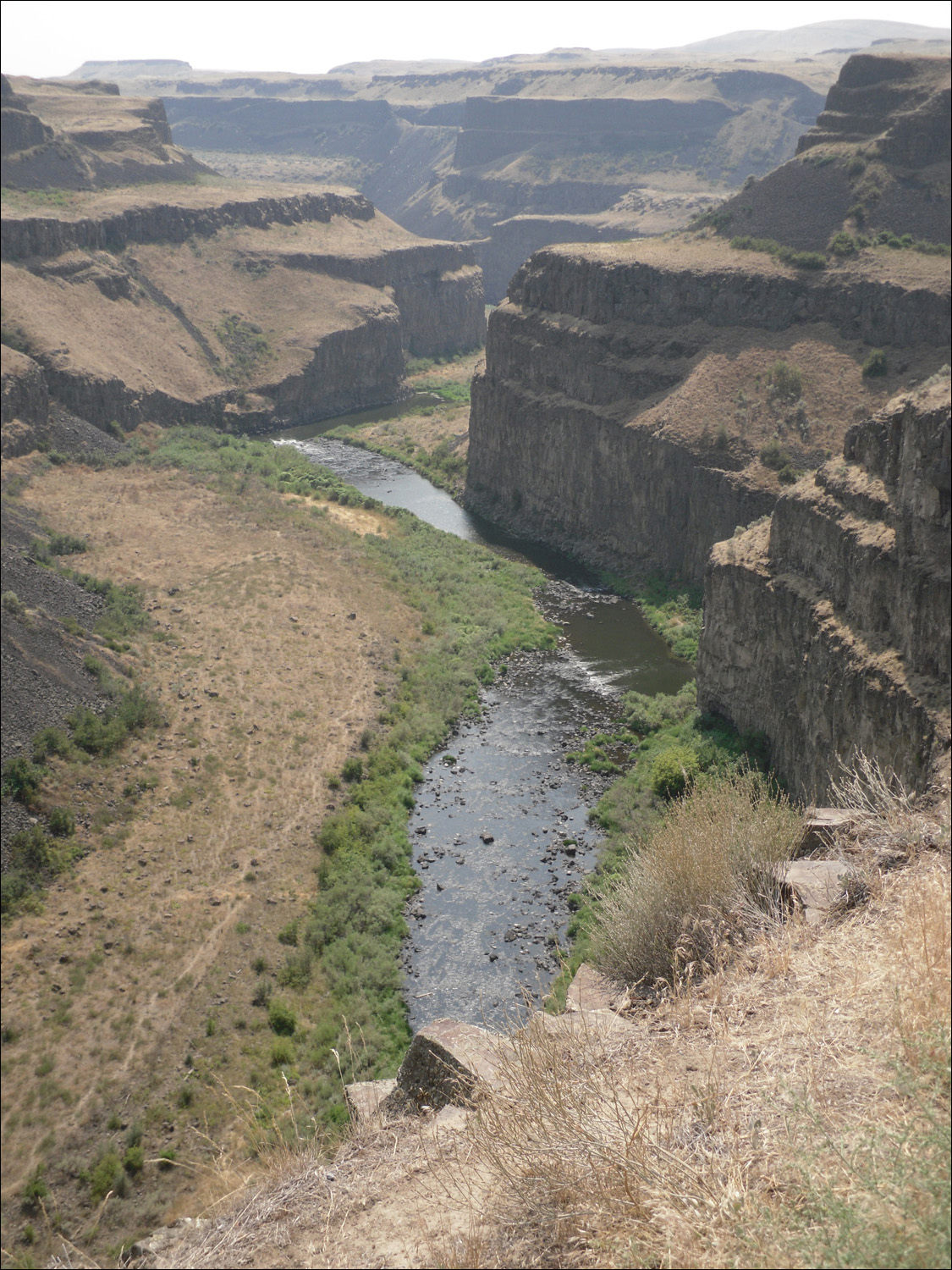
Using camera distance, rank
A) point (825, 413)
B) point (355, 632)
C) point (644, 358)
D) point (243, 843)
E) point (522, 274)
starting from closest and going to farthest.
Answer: point (243, 843), point (355, 632), point (825, 413), point (644, 358), point (522, 274)

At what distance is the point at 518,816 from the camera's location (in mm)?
36312

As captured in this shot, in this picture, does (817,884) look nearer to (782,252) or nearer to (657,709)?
(657,709)

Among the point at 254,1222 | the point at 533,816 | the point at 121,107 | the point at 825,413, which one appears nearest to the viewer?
the point at 254,1222

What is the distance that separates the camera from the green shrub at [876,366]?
54031mm

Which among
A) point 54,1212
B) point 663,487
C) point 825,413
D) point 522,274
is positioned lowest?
point 54,1212

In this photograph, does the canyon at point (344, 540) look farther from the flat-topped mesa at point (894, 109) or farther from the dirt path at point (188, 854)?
the flat-topped mesa at point (894, 109)

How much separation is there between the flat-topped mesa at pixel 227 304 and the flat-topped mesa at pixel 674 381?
3133 cm

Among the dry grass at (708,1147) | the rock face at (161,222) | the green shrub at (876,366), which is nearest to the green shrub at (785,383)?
the green shrub at (876,366)

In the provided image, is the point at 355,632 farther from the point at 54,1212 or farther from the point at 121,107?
the point at 121,107

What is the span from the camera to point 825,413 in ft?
177

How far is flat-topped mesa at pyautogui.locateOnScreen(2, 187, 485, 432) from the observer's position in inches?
3273

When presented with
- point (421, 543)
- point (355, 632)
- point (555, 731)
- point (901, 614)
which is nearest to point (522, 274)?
point (421, 543)

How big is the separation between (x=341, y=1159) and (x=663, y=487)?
4957 cm

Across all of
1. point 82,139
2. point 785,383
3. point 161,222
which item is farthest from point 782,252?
point 82,139
